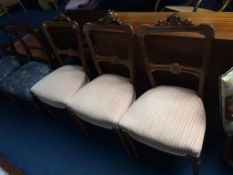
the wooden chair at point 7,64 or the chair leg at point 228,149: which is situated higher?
the wooden chair at point 7,64

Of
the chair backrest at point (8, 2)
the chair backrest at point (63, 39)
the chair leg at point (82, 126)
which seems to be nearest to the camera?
the chair backrest at point (63, 39)

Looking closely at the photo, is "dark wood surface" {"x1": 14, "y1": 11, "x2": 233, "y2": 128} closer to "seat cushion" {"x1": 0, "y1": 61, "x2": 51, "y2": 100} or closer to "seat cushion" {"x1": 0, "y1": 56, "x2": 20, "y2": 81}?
"seat cushion" {"x1": 0, "y1": 61, "x2": 51, "y2": 100}

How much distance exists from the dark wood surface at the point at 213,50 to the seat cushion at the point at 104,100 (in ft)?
0.68

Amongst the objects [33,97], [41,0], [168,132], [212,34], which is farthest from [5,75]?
[41,0]

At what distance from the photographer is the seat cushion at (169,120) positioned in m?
1.15

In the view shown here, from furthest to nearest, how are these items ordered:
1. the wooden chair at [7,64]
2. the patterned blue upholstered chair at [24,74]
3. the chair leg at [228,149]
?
the wooden chair at [7,64], the patterned blue upholstered chair at [24,74], the chair leg at [228,149]

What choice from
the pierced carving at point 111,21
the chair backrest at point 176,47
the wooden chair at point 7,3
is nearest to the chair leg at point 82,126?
the chair backrest at point 176,47

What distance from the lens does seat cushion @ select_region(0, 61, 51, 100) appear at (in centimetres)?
193

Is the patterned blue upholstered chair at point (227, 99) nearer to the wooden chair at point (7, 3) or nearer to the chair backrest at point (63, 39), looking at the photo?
the chair backrest at point (63, 39)

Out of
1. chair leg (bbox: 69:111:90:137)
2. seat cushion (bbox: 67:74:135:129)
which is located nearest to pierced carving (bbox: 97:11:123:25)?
seat cushion (bbox: 67:74:135:129)

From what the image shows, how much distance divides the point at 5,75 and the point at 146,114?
1510 mm

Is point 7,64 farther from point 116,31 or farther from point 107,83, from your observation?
point 116,31

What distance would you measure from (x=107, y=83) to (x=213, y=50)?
67cm

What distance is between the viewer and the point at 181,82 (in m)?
1.47
